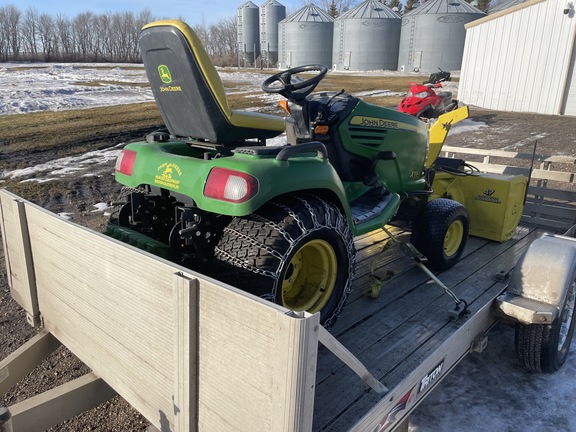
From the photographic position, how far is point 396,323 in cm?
261

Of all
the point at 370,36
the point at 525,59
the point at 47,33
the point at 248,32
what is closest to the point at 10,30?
the point at 47,33

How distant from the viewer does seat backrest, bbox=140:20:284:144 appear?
7.61 feet

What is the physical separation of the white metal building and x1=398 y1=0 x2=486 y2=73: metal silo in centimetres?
1826

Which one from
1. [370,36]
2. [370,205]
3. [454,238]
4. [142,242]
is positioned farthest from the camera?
[370,36]

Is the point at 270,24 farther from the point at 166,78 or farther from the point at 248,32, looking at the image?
A: the point at 166,78

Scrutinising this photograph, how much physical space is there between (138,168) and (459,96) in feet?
55.1

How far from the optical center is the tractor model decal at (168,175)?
2.38 m

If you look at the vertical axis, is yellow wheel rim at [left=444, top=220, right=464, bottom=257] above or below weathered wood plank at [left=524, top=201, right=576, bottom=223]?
above

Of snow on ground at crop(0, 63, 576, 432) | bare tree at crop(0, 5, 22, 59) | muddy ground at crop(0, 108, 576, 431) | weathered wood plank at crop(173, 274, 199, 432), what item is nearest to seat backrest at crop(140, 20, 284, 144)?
weathered wood plank at crop(173, 274, 199, 432)

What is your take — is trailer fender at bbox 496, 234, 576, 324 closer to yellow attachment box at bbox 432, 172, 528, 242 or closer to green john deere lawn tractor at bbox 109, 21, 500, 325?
green john deere lawn tractor at bbox 109, 21, 500, 325

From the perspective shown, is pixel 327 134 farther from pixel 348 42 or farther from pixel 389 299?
pixel 348 42

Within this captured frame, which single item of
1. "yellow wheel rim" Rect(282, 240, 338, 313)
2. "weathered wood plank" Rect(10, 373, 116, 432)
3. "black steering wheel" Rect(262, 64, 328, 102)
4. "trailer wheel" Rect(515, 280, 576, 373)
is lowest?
"trailer wheel" Rect(515, 280, 576, 373)

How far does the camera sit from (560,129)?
12633 millimetres

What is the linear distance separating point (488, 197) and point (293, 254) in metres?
2.60
